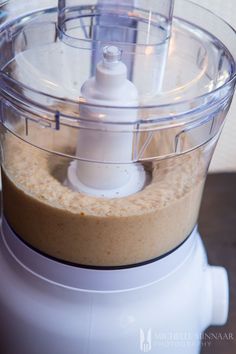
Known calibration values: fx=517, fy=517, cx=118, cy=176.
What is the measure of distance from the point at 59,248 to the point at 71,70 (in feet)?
0.65

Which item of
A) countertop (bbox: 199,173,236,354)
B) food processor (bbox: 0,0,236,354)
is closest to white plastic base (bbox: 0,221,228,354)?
food processor (bbox: 0,0,236,354)

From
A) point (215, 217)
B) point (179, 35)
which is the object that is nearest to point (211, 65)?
point (179, 35)

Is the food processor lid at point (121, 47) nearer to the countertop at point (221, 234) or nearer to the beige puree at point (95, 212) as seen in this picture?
the beige puree at point (95, 212)

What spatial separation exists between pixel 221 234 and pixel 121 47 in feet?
1.13

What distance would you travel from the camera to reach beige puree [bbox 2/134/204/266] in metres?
0.40

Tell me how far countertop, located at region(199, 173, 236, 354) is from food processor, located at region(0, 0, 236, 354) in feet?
0.36

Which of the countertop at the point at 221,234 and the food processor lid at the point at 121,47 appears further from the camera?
the countertop at the point at 221,234

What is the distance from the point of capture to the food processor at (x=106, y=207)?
0.41 meters

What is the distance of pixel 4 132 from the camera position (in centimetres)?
47

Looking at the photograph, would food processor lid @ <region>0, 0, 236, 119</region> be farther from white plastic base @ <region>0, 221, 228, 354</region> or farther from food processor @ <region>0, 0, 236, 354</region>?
white plastic base @ <region>0, 221, 228, 354</region>

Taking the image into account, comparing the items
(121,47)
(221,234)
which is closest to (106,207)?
(121,47)

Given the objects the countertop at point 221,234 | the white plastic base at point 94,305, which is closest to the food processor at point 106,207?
the white plastic base at point 94,305

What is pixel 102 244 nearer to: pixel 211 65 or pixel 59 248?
pixel 59 248

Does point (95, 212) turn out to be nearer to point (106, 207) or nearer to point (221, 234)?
point (106, 207)
